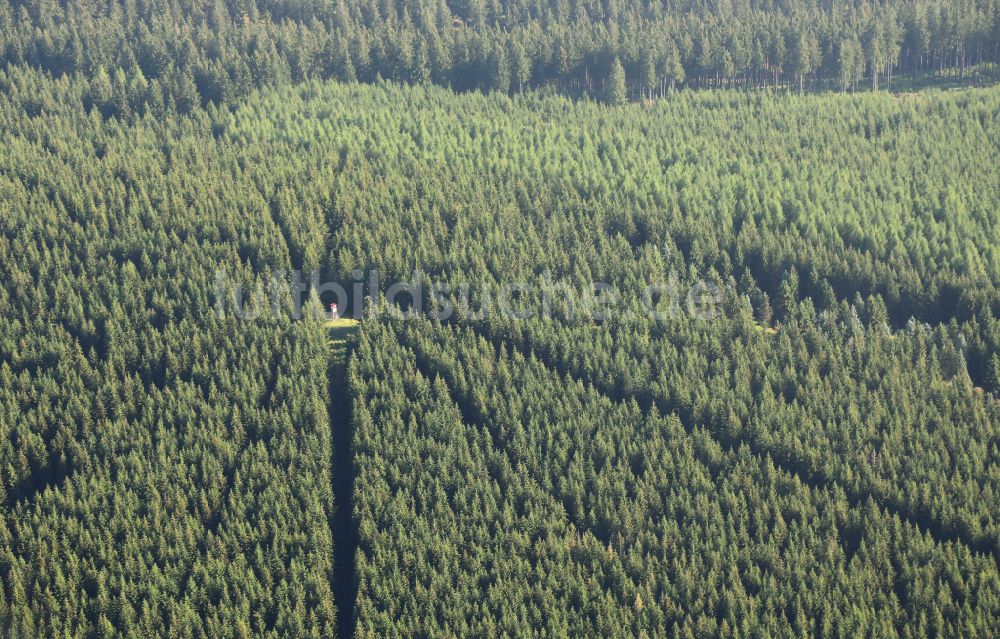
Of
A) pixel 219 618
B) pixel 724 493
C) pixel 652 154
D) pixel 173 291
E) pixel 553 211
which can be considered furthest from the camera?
pixel 652 154

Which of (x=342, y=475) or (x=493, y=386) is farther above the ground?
(x=493, y=386)

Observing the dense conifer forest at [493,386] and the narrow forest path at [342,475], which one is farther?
the narrow forest path at [342,475]

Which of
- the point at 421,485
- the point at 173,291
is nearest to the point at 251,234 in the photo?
the point at 173,291

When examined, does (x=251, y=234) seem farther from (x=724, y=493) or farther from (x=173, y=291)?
(x=724, y=493)

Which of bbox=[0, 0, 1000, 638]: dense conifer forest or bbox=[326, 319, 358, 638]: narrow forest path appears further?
bbox=[326, 319, 358, 638]: narrow forest path
